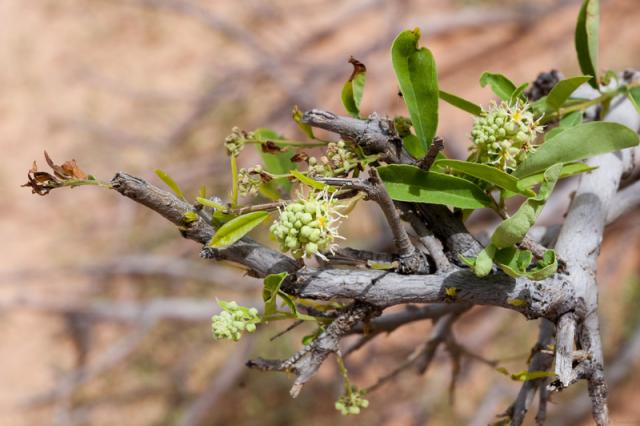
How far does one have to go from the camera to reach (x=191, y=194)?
3297mm

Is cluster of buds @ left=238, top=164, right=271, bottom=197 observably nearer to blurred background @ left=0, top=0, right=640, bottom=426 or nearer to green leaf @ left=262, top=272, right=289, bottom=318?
green leaf @ left=262, top=272, right=289, bottom=318

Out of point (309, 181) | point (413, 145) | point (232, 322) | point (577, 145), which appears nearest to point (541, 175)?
point (577, 145)

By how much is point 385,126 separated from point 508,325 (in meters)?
2.18

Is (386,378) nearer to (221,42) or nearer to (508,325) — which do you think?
(508,325)

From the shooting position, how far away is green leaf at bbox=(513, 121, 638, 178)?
705 mm

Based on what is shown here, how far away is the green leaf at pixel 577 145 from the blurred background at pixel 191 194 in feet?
4.54

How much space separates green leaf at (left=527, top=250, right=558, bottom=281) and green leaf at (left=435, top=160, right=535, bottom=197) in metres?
0.08

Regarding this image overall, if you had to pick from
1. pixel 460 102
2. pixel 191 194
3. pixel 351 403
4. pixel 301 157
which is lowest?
pixel 351 403

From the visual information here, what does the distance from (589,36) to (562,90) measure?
6.8 inches

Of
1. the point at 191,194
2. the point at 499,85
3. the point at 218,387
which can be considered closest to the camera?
the point at 499,85

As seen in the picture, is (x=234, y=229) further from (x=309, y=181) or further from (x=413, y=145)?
(x=413, y=145)

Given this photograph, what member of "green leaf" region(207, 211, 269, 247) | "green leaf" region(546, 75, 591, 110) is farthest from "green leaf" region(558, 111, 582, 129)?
"green leaf" region(207, 211, 269, 247)

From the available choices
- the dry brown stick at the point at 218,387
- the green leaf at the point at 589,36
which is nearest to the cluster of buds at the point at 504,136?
the green leaf at the point at 589,36

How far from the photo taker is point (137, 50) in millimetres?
3916
